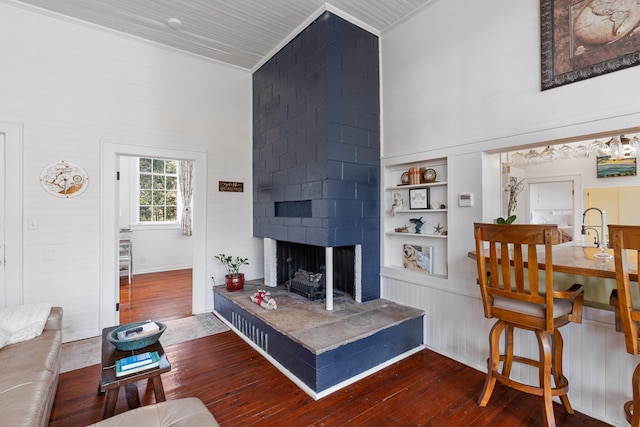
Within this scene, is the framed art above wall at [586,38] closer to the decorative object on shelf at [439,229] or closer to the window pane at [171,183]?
the decorative object on shelf at [439,229]

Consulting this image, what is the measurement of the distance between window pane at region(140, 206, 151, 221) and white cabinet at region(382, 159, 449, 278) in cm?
533

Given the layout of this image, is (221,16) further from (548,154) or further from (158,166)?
(158,166)

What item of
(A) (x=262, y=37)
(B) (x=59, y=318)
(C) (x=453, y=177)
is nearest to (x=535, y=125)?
(C) (x=453, y=177)

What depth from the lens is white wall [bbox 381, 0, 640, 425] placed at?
6.45 feet

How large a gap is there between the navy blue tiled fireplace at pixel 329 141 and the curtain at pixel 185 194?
3.57 m

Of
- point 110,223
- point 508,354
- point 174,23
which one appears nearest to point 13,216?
point 110,223

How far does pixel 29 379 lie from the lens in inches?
Result: 64.2

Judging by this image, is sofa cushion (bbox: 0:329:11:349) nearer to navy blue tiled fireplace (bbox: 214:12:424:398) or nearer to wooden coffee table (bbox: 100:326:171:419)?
wooden coffee table (bbox: 100:326:171:419)

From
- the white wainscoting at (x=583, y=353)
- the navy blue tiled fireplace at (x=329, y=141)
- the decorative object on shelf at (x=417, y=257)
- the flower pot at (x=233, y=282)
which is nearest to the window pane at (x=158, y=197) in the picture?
the flower pot at (x=233, y=282)

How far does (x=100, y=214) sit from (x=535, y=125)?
421 centimetres

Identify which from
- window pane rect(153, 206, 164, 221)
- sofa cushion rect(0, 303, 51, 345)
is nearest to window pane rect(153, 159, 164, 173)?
window pane rect(153, 206, 164, 221)

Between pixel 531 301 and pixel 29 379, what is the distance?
2.84 meters

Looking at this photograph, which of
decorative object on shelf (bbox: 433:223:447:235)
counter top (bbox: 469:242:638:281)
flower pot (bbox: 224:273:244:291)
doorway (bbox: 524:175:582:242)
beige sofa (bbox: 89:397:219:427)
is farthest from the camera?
doorway (bbox: 524:175:582:242)

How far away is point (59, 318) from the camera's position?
2480 millimetres
